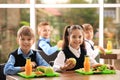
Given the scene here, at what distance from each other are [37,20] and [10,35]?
0.52m

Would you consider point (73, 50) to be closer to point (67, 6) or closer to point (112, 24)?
point (67, 6)

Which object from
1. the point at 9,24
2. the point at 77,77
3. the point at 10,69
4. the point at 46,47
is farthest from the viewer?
the point at 9,24

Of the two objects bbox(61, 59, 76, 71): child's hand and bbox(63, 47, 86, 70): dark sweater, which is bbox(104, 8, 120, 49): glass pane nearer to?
bbox(63, 47, 86, 70): dark sweater

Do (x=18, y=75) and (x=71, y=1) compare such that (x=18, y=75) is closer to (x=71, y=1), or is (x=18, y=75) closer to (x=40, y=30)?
(x=40, y=30)

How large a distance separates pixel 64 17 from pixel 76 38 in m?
2.67

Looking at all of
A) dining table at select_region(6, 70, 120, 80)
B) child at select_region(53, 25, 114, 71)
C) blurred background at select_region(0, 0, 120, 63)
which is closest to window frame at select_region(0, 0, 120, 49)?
blurred background at select_region(0, 0, 120, 63)

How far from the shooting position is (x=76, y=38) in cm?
309

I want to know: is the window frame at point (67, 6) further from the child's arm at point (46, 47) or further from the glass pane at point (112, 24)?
the child's arm at point (46, 47)

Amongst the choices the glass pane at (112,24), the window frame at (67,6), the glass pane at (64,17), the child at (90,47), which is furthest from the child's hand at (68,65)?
the glass pane at (112,24)

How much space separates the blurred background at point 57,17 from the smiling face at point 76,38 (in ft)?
8.11

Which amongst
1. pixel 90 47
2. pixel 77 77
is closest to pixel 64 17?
pixel 90 47

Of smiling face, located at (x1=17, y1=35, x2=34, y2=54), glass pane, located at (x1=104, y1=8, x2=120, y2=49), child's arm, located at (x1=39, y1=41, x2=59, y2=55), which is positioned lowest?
child's arm, located at (x1=39, y1=41, x2=59, y2=55)

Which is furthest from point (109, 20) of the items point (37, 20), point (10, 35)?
point (10, 35)

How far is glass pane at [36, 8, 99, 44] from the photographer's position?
5.69 meters
